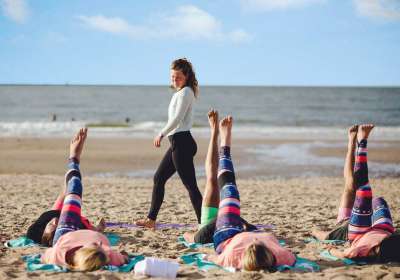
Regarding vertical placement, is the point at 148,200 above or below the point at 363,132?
below

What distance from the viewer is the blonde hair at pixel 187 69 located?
5.11m

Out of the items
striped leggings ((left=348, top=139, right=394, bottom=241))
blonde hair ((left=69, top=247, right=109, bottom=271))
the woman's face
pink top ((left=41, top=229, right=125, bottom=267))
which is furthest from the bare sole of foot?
blonde hair ((left=69, top=247, right=109, bottom=271))

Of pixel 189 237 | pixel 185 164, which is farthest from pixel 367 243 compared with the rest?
pixel 185 164

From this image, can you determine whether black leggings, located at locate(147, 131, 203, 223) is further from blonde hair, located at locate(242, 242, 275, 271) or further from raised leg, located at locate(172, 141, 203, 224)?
blonde hair, located at locate(242, 242, 275, 271)

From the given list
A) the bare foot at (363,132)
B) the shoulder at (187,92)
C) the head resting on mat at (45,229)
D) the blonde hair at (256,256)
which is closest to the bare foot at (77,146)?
the head resting on mat at (45,229)

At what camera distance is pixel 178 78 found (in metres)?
5.10

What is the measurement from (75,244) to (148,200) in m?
4.41

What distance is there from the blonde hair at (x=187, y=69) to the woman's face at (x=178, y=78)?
0.04m

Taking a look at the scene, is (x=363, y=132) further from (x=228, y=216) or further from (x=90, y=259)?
(x=90, y=259)

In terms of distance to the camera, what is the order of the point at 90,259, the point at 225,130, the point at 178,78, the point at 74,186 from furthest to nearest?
Answer: 1. the point at 178,78
2. the point at 225,130
3. the point at 74,186
4. the point at 90,259

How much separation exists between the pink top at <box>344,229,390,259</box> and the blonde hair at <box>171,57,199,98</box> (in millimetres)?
2417

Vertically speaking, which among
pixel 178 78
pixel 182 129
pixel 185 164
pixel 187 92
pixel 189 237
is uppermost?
pixel 178 78

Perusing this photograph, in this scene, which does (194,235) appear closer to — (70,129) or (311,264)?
(311,264)

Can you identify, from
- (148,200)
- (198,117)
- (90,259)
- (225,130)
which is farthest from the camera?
(198,117)
